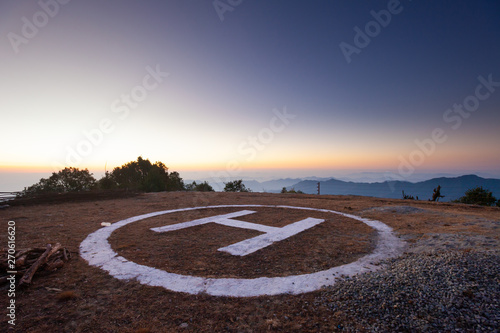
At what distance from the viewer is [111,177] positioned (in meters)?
33.0

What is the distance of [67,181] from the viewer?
31469 mm

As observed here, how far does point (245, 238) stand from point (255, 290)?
118 inches

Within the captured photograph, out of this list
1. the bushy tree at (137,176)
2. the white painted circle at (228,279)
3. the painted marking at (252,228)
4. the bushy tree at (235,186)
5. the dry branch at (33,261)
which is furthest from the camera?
the bushy tree at (235,186)

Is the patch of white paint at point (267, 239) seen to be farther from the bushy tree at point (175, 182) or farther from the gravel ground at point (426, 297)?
the bushy tree at point (175, 182)

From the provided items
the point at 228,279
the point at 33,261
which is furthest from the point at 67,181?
the point at 228,279

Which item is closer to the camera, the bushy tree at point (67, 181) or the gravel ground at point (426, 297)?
the gravel ground at point (426, 297)

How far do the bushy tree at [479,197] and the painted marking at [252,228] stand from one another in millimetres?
20750

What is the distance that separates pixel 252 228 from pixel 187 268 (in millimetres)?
3470

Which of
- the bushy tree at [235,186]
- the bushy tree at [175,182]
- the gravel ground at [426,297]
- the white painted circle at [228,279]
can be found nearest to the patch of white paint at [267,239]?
→ the white painted circle at [228,279]

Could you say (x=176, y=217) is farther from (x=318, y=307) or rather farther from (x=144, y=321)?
(x=318, y=307)

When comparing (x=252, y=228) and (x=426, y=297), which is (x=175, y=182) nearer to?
(x=252, y=228)

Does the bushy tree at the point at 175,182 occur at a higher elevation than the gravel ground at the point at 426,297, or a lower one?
higher

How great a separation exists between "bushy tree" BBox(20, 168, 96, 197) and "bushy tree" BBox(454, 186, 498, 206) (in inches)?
1725

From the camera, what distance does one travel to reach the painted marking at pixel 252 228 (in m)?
5.71
